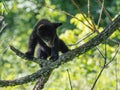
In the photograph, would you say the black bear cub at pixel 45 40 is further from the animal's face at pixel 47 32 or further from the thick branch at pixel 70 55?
the thick branch at pixel 70 55

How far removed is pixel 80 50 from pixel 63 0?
11630 millimetres

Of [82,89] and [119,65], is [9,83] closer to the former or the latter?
[82,89]

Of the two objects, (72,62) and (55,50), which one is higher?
(55,50)

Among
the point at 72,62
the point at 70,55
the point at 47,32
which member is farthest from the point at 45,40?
the point at 72,62

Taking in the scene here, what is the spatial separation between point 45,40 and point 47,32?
168 mm

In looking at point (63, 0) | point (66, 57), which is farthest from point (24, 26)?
point (66, 57)

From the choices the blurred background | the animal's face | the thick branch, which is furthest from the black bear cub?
the thick branch

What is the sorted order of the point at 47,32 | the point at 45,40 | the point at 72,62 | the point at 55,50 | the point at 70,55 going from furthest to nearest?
the point at 72,62
the point at 47,32
the point at 45,40
the point at 55,50
the point at 70,55

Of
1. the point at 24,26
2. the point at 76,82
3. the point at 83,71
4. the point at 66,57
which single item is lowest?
the point at 24,26

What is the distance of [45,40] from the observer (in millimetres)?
5859

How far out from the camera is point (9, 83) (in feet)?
11.6

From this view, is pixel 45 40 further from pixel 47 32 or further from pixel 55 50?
pixel 55 50

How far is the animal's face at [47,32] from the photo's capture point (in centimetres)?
586

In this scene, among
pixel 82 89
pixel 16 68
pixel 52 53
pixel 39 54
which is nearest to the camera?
pixel 52 53
